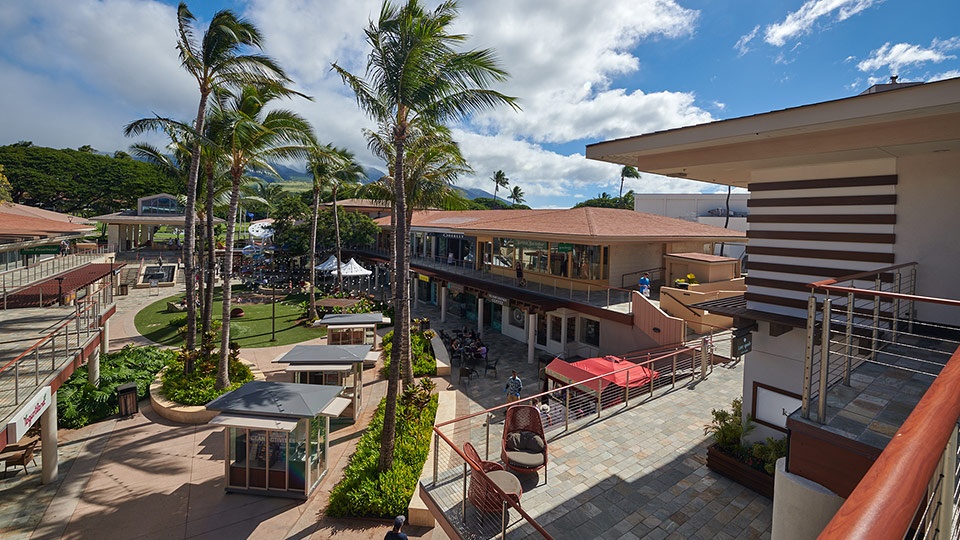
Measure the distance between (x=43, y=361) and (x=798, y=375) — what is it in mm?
17396

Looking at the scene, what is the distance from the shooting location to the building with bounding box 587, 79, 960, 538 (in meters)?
4.39

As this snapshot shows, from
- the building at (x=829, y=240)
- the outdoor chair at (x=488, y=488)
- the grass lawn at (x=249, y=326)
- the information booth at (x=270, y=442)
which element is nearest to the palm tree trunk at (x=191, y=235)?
the grass lawn at (x=249, y=326)

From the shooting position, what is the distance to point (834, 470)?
4.16m

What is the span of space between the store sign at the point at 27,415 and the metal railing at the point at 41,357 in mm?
135

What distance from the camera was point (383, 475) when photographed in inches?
388

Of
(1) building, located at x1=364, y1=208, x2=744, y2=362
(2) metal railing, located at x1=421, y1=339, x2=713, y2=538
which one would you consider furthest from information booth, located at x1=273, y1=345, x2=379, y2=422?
(1) building, located at x1=364, y1=208, x2=744, y2=362

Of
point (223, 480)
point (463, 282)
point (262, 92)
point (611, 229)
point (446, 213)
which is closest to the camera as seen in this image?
point (223, 480)

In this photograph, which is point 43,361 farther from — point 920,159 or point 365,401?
point 920,159

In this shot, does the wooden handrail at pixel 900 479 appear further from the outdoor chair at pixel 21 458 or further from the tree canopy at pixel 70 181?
the tree canopy at pixel 70 181

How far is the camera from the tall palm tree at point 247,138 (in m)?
13.8

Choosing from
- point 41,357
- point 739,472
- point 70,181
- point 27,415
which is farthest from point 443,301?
point 70,181

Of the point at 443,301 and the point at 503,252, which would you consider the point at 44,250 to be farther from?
the point at 503,252

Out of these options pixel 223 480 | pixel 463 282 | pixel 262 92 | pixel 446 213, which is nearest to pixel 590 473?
pixel 223 480

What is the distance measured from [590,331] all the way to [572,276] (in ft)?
10.2
